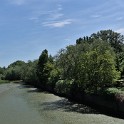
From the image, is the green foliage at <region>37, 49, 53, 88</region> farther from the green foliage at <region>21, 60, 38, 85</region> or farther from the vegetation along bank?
the vegetation along bank

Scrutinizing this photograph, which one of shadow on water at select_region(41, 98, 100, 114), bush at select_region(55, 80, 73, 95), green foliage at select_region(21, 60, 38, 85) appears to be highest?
green foliage at select_region(21, 60, 38, 85)

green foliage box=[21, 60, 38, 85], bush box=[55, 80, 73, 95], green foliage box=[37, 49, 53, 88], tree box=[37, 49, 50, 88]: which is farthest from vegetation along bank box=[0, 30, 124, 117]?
green foliage box=[21, 60, 38, 85]

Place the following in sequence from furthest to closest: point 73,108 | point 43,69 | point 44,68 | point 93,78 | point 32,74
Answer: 1. point 32,74
2. point 43,69
3. point 44,68
4. point 93,78
5. point 73,108

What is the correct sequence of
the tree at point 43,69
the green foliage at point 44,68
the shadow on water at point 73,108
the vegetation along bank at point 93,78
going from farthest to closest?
the tree at point 43,69, the green foliage at point 44,68, the shadow on water at point 73,108, the vegetation along bank at point 93,78

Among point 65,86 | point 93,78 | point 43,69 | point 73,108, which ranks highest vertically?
point 43,69

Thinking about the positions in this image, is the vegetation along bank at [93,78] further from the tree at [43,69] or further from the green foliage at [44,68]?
the tree at [43,69]

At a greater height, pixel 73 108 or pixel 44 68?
pixel 44 68

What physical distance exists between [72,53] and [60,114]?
2152 centimetres

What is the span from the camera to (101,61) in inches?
1911

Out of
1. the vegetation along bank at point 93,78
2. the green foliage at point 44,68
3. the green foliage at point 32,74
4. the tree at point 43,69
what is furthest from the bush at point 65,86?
the green foliage at point 32,74

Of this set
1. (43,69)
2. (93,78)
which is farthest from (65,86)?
(43,69)

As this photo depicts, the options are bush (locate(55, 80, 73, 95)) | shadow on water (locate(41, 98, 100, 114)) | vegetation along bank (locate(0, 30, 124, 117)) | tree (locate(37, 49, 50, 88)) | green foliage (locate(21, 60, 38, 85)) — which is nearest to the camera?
vegetation along bank (locate(0, 30, 124, 117))

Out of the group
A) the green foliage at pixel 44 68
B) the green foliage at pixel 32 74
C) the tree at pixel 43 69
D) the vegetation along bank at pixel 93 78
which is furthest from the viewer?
the green foliage at pixel 32 74

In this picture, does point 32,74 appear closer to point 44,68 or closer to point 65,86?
point 44,68
